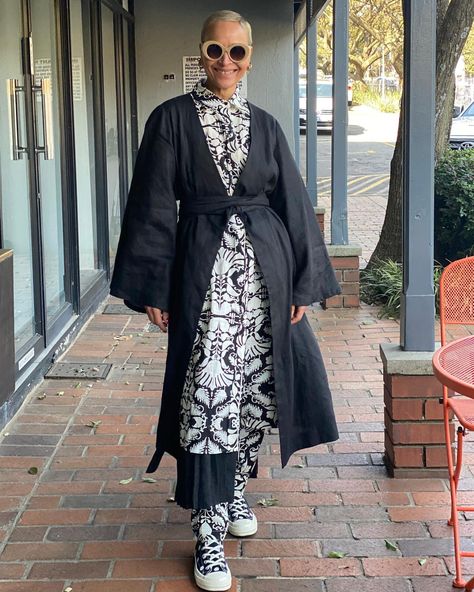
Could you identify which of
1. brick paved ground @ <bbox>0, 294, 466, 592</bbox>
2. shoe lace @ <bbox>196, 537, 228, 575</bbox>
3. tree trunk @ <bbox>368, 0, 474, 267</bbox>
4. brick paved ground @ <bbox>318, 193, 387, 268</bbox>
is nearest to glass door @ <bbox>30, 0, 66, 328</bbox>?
brick paved ground @ <bbox>0, 294, 466, 592</bbox>

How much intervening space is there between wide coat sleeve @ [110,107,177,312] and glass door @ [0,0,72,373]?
6.05ft

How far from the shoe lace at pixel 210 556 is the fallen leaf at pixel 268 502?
23.9 inches

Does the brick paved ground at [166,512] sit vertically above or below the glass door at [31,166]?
below

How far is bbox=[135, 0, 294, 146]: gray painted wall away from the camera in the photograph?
33.9 feet

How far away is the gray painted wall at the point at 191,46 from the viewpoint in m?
10.3

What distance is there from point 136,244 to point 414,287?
4.66 ft

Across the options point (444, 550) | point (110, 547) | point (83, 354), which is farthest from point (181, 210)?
point (83, 354)

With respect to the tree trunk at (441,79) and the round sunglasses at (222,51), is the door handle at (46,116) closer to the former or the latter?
the round sunglasses at (222,51)

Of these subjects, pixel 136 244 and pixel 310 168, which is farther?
pixel 310 168

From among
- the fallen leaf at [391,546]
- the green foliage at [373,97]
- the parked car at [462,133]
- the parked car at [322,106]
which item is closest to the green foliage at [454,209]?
the fallen leaf at [391,546]

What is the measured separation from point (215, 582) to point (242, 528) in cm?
39

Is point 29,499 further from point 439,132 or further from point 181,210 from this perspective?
point 439,132

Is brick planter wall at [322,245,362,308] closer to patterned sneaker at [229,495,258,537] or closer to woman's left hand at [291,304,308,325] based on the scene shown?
patterned sneaker at [229,495,258,537]

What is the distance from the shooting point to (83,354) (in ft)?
20.0
